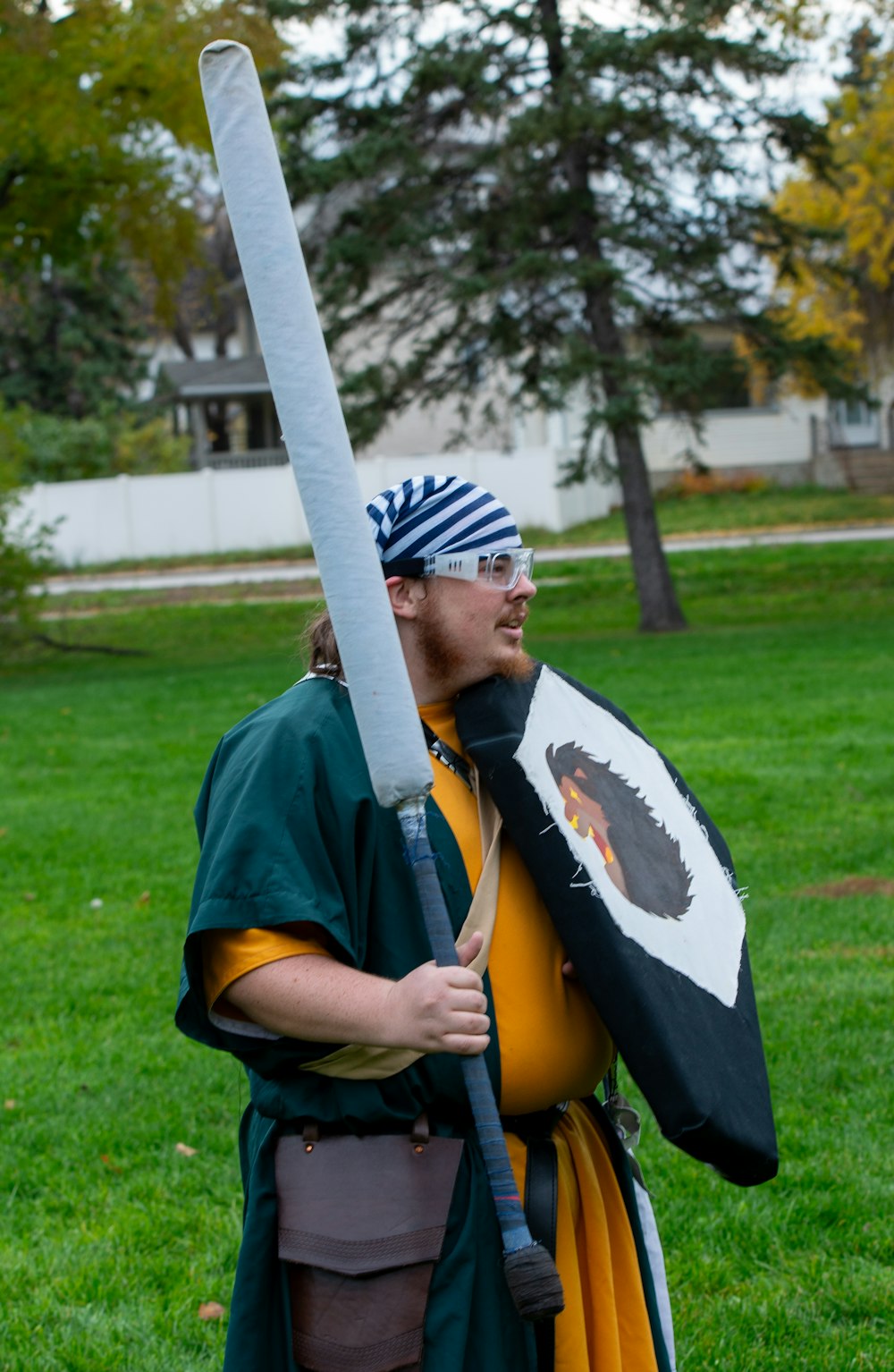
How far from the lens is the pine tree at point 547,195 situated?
58.3 ft

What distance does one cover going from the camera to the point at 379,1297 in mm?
2066

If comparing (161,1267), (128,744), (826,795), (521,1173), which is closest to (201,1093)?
(161,1267)

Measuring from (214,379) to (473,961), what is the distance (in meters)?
46.4

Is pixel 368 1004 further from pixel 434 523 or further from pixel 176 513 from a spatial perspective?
pixel 176 513

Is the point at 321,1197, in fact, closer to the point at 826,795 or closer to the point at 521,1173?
the point at 521,1173

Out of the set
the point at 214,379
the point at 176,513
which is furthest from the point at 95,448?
the point at 214,379

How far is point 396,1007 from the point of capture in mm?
Result: 1963

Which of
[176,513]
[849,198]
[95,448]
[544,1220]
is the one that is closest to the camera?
[544,1220]

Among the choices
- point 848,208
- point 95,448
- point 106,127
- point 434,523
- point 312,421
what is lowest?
point 434,523

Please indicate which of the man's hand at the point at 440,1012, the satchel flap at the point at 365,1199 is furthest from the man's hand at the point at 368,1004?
the satchel flap at the point at 365,1199

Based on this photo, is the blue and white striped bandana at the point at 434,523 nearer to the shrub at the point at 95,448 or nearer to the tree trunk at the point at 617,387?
the tree trunk at the point at 617,387

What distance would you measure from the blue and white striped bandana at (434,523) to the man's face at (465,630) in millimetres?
52

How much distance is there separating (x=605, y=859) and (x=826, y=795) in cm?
690

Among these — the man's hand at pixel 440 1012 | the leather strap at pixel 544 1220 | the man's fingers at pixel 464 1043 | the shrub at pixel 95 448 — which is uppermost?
the shrub at pixel 95 448
